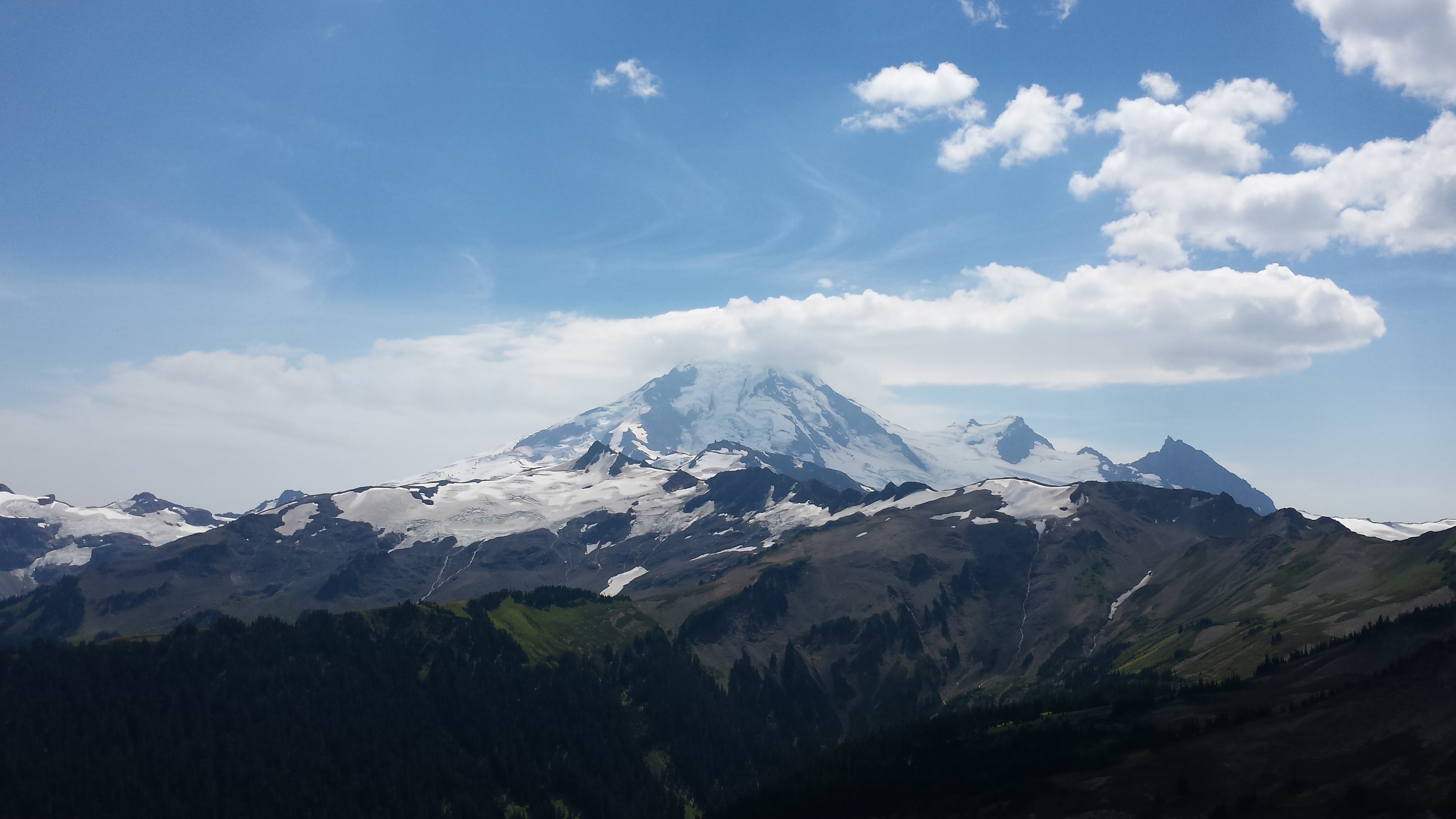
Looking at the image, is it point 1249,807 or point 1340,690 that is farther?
point 1340,690

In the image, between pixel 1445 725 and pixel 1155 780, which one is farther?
pixel 1155 780

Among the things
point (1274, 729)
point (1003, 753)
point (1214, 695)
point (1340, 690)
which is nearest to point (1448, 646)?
point (1340, 690)

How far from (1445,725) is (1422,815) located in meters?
26.9

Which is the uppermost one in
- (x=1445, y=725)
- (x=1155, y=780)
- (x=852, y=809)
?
(x=1445, y=725)

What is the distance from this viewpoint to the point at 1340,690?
16925 cm

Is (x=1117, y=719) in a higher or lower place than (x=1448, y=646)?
lower

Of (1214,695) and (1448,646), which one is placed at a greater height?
(1448,646)

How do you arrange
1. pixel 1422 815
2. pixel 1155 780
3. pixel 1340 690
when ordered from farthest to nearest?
pixel 1340 690
pixel 1155 780
pixel 1422 815

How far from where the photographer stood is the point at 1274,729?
160375mm

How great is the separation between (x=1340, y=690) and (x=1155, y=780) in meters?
40.0

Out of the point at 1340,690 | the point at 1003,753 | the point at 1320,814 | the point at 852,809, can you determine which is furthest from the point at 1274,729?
the point at 852,809

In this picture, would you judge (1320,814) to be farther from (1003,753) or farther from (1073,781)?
(1003,753)

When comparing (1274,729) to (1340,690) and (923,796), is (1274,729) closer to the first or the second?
(1340,690)

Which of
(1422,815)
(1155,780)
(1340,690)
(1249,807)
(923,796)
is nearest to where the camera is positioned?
(1422,815)
